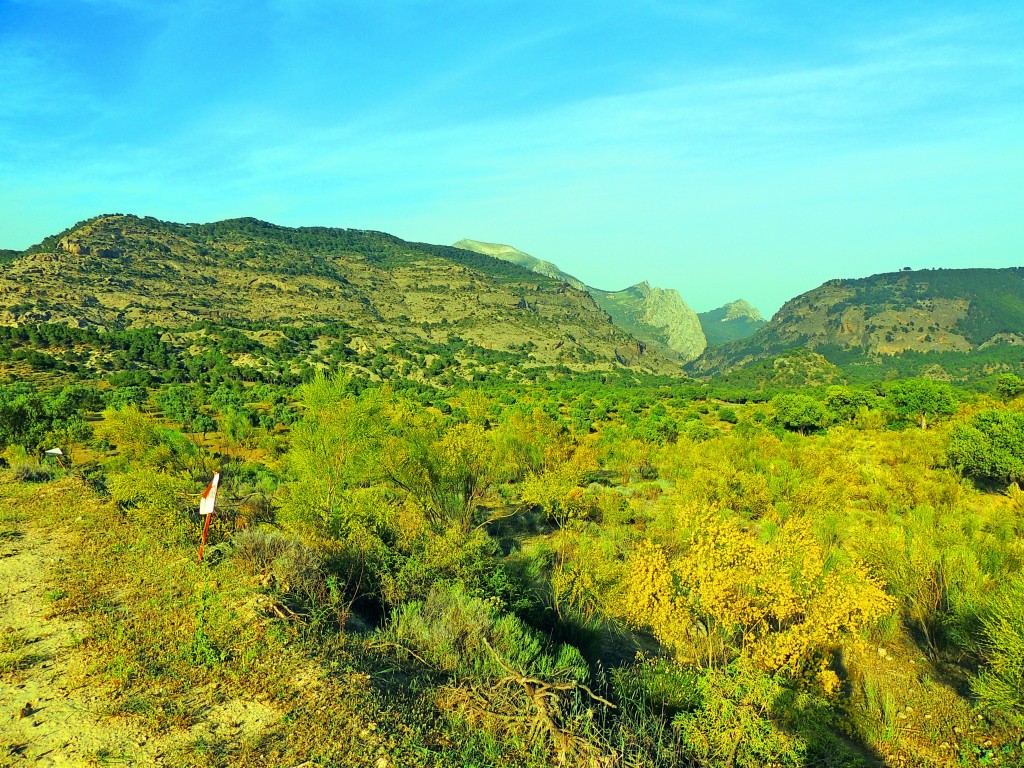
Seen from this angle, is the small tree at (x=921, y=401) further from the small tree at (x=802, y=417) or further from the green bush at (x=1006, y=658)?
the green bush at (x=1006, y=658)

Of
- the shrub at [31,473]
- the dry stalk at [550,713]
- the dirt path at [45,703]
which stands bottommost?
the dry stalk at [550,713]

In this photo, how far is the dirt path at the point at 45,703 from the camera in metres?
5.12

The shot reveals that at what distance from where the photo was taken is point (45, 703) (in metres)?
5.89

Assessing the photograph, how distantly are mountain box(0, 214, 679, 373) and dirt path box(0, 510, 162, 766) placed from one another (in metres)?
105

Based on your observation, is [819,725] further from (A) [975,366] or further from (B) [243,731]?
(A) [975,366]

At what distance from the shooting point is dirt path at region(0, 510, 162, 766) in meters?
5.12

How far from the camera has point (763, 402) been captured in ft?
259

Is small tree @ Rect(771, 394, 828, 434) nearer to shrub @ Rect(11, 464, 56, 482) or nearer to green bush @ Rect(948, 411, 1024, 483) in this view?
green bush @ Rect(948, 411, 1024, 483)

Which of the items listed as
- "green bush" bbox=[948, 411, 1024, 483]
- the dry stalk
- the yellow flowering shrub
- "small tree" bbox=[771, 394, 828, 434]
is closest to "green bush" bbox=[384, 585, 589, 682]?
the dry stalk

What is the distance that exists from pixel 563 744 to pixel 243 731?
360 cm

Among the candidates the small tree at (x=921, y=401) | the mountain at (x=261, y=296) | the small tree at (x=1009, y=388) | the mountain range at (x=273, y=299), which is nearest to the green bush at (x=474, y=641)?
the small tree at (x=921, y=401)

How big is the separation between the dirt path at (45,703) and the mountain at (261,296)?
105445 mm

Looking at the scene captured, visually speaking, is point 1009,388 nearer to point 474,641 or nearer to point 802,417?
point 802,417

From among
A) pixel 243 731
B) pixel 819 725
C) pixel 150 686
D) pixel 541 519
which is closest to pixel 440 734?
pixel 243 731
